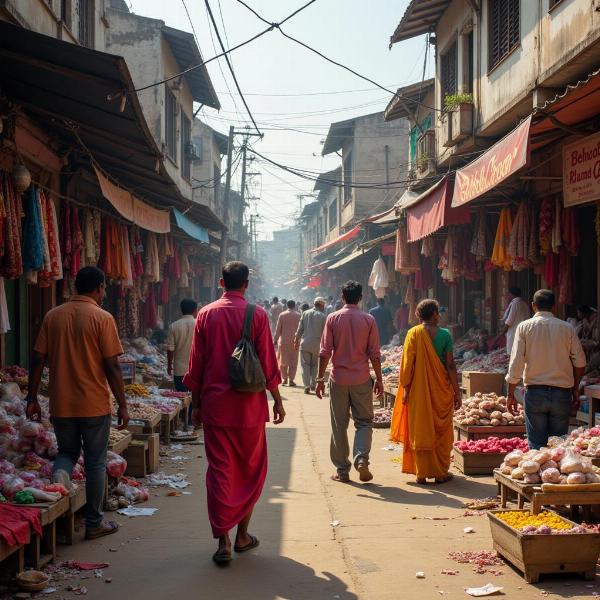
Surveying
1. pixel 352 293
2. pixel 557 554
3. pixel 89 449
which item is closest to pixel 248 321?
pixel 89 449

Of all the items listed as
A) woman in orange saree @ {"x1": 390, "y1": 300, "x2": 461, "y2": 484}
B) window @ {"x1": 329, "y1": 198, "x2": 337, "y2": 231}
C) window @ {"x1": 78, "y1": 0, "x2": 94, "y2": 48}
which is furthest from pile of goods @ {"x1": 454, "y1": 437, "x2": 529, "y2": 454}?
window @ {"x1": 329, "y1": 198, "x2": 337, "y2": 231}

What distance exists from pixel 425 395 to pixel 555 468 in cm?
222

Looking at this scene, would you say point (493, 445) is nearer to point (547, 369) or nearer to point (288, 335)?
point (547, 369)

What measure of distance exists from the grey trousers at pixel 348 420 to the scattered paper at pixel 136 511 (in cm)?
204

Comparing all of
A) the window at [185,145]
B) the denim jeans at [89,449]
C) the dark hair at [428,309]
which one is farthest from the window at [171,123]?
the denim jeans at [89,449]

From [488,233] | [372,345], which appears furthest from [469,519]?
[488,233]

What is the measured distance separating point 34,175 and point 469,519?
6.72 meters

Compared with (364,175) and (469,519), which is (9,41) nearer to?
(469,519)

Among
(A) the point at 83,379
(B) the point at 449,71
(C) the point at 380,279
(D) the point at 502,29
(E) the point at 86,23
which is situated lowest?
(A) the point at 83,379

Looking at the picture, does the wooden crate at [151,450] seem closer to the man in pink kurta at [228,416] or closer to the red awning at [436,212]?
the man in pink kurta at [228,416]

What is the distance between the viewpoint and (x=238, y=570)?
4.96 metres

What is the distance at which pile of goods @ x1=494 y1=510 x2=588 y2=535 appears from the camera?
4781 mm

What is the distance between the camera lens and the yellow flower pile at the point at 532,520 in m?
5.00

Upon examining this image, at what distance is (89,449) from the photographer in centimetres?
560
